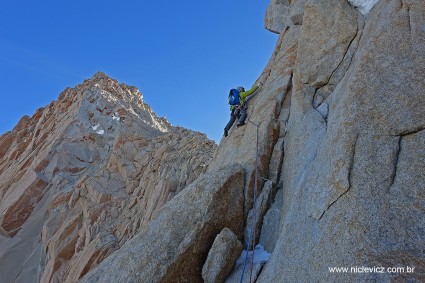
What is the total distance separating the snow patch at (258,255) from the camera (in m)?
10.8

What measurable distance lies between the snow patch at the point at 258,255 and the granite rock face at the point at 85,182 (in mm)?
13076

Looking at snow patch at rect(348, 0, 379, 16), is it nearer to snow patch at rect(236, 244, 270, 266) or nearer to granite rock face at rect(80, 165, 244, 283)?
granite rock face at rect(80, 165, 244, 283)

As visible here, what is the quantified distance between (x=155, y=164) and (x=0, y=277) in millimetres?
14084

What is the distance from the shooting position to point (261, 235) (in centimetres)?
1204

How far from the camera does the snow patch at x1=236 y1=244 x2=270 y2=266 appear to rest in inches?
427

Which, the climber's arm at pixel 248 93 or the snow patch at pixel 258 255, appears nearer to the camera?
the snow patch at pixel 258 255

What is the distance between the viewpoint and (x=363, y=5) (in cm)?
1422

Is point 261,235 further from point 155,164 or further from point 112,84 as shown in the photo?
point 112,84

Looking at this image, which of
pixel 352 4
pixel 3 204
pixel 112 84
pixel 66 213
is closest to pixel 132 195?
pixel 66 213

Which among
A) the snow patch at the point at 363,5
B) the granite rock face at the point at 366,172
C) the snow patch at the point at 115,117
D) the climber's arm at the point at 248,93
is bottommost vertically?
the granite rock face at the point at 366,172

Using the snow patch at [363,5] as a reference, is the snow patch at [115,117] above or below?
above

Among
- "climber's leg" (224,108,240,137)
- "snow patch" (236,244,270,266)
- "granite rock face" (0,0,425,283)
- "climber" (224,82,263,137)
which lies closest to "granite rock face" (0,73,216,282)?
"granite rock face" (0,0,425,283)

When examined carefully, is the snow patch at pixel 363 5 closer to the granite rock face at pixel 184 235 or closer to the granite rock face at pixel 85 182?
the granite rock face at pixel 184 235

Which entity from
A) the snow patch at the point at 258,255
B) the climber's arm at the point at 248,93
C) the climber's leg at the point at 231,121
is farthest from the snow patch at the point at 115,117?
the snow patch at the point at 258,255
